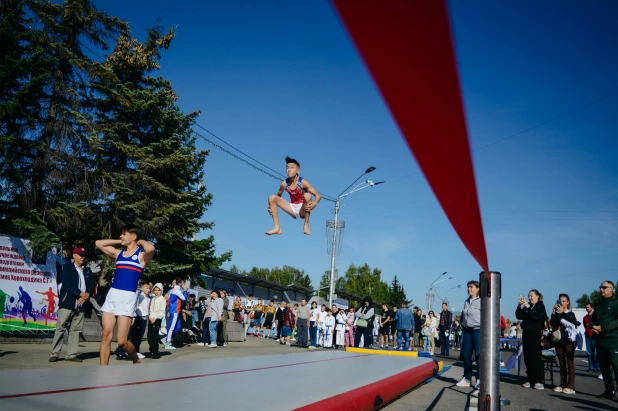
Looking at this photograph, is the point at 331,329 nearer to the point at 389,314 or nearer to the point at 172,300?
the point at 389,314

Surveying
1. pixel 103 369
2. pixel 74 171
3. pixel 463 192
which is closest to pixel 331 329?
pixel 74 171

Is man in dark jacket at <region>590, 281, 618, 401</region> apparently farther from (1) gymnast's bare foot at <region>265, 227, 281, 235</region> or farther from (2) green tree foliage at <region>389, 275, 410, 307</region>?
(2) green tree foliage at <region>389, 275, 410, 307</region>

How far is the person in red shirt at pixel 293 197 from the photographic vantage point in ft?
24.2

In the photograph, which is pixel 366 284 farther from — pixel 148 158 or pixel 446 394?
pixel 446 394

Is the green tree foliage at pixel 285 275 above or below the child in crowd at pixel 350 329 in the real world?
above

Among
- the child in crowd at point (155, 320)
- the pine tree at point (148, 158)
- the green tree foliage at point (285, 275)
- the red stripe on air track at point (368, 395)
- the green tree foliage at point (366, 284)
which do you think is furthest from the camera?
the green tree foliage at point (285, 275)

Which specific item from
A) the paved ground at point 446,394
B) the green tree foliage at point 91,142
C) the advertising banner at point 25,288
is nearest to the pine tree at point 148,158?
the green tree foliage at point 91,142

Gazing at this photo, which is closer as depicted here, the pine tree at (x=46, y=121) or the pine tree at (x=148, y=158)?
the pine tree at (x=46, y=121)

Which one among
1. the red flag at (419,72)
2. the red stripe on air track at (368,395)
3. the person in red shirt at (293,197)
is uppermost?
the person in red shirt at (293,197)

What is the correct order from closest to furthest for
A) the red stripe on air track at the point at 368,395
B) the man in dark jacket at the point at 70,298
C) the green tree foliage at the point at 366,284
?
the red stripe on air track at the point at 368,395
the man in dark jacket at the point at 70,298
the green tree foliage at the point at 366,284

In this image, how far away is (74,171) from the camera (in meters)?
20.4

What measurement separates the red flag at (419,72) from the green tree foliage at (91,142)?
19373 mm

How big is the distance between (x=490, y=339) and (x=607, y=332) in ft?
23.4

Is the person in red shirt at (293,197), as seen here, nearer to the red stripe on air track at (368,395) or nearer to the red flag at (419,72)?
the red stripe on air track at (368,395)
